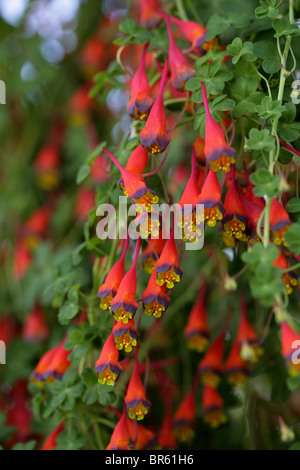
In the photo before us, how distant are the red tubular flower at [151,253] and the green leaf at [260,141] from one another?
8.0 inches

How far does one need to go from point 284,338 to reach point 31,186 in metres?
0.98

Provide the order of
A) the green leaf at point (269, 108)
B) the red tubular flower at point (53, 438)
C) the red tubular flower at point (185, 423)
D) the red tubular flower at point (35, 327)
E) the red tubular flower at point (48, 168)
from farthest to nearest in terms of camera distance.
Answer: the red tubular flower at point (48, 168), the red tubular flower at point (35, 327), the red tubular flower at point (185, 423), the red tubular flower at point (53, 438), the green leaf at point (269, 108)

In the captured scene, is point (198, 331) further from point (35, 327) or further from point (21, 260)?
point (21, 260)

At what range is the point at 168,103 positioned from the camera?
2.57ft

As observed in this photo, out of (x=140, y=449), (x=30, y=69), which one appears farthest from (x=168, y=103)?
(x=30, y=69)

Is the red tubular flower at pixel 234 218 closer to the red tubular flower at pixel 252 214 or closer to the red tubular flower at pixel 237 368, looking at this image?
the red tubular flower at pixel 252 214

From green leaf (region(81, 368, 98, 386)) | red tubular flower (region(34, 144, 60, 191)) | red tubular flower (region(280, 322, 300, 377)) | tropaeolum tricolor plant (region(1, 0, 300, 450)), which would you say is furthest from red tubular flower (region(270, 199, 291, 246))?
red tubular flower (region(34, 144, 60, 191))

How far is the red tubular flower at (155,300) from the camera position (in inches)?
26.0

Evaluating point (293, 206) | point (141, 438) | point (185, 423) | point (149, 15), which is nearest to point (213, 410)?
point (185, 423)

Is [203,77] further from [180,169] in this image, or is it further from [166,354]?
[166,354]

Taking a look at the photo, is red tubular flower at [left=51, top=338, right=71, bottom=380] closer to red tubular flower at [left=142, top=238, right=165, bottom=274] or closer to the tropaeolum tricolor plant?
the tropaeolum tricolor plant

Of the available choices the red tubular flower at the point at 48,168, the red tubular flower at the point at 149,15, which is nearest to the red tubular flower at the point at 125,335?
the red tubular flower at the point at 149,15

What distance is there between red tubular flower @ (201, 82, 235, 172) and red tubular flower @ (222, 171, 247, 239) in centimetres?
4

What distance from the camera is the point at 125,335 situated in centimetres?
67
